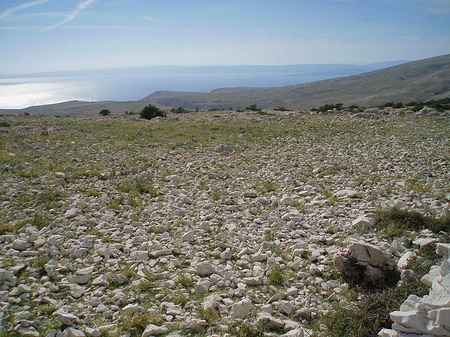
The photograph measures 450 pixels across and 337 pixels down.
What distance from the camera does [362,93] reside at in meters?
112

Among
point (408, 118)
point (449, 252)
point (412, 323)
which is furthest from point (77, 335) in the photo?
point (408, 118)

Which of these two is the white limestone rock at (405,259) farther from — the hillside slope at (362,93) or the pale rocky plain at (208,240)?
the hillside slope at (362,93)

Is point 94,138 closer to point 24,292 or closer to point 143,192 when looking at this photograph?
point 143,192

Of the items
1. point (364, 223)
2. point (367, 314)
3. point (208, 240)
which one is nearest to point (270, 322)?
point (367, 314)

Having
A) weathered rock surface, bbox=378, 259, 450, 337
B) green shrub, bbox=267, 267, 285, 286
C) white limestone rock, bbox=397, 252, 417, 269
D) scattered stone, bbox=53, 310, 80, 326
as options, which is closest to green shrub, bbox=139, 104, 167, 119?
green shrub, bbox=267, 267, 285, 286

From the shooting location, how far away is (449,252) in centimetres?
432

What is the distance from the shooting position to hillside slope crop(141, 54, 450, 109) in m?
95.6

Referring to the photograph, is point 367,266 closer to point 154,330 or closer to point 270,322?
point 270,322

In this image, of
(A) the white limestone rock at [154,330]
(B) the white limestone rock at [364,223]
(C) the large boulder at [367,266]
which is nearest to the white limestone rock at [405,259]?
(C) the large boulder at [367,266]

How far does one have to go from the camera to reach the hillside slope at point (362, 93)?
9556 cm

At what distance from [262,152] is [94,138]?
8.90 metres

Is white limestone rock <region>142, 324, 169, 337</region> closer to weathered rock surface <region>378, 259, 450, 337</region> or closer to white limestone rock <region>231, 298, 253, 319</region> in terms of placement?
white limestone rock <region>231, 298, 253, 319</region>

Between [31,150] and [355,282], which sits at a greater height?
[31,150]

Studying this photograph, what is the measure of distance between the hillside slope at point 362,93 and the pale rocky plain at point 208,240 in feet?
265
